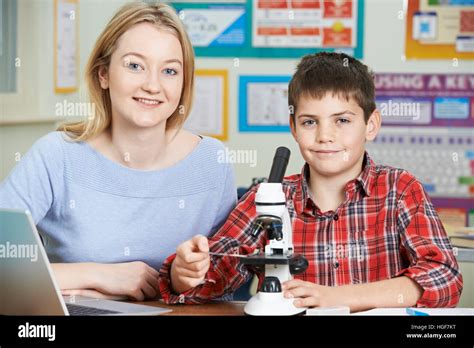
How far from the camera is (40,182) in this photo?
1306 mm

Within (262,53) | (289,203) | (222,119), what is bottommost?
(289,203)

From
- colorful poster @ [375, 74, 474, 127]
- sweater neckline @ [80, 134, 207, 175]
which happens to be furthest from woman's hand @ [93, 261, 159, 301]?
colorful poster @ [375, 74, 474, 127]

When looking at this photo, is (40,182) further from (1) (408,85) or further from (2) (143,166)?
(1) (408,85)

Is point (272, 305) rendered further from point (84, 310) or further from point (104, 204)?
point (104, 204)

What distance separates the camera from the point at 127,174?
1.33 meters

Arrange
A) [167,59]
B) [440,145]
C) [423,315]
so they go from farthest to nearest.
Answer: [440,145] → [167,59] → [423,315]

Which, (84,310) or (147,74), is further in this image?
(147,74)

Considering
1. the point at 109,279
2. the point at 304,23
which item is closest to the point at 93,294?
the point at 109,279

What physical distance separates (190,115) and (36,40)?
0.32 meters

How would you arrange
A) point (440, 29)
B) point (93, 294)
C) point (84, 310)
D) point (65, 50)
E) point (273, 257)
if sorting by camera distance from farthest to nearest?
point (65, 50), point (440, 29), point (93, 294), point (84, 310), point (273, 257)

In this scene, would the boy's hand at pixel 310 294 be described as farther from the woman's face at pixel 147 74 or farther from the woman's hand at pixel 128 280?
the woman's face at pixel 147 74

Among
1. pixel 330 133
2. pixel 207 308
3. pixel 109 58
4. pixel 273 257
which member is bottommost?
pixel 207 308

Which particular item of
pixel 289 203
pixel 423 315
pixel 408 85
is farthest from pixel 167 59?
pixel 423 315

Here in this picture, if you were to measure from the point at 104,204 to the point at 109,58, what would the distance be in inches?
9.5
